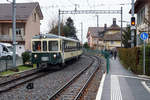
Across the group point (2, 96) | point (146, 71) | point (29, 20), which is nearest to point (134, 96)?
point (2, 96)

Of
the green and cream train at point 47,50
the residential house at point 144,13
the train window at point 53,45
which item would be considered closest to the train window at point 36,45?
the green and cream train at point 47,50

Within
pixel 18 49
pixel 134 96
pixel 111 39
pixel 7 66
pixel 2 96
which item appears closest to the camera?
pixel 134 96

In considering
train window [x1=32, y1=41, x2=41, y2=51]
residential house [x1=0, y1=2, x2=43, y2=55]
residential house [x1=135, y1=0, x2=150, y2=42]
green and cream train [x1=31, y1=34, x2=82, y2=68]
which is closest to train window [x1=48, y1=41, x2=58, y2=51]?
green and cream train [x1=31, y1=34, x2=82, y2=68]

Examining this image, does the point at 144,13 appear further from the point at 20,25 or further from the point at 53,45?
the point at 20,25

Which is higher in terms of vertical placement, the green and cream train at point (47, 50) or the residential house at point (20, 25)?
the residential house at point (20, 25)

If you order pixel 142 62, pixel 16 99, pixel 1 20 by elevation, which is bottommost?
pixel 16 99

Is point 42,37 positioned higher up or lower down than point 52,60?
higher up

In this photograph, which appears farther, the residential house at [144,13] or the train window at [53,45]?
the train window at [53,45]

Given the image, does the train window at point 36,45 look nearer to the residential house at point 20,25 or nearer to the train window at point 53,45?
the train window at point 53,45

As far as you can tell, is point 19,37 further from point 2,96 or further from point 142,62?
point 2,96

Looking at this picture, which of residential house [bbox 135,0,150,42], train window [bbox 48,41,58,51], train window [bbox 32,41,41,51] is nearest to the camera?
residential house [bbox 135,0,150,42]

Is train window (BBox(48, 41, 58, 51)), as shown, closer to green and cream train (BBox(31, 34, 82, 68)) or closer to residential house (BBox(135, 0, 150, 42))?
green and cream train (BBox(31, 34, 82, 68))

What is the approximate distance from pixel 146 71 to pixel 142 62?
585 mm

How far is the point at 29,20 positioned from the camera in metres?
41.4
